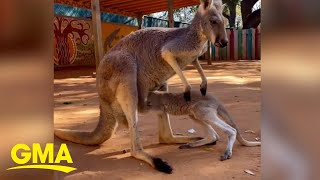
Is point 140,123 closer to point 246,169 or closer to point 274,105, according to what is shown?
point 246,169

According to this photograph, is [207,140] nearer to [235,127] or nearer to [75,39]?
[235,127]

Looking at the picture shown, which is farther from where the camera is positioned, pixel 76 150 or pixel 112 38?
pixel 112 38

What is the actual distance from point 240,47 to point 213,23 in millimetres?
17818

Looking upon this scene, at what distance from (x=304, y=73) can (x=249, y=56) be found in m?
20.7

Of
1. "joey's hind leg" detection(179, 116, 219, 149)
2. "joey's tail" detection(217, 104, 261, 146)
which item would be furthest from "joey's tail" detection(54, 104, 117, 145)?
"joey's tail" detection(217, 104, 261, 146)

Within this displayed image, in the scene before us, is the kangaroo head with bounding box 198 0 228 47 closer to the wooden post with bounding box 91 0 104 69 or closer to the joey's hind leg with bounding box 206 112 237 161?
the joey's hind leg with bounding box 206 112 237 161

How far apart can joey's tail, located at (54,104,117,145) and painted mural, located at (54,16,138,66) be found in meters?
10.1

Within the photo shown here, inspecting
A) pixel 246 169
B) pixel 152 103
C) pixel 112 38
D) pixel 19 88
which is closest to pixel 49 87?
pixel 19 88

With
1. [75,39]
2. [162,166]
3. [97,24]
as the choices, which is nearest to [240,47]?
[75,39]

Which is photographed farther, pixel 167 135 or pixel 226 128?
pixel 167 135

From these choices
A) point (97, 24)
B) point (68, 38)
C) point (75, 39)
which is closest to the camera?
point (97, 24)

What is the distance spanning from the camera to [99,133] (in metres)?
3.40

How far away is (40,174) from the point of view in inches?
28.8

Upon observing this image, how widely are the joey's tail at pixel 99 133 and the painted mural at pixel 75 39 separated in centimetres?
1013
